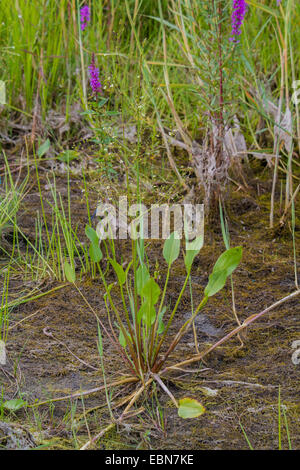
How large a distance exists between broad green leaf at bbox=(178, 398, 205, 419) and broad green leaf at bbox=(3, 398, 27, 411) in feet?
1.19

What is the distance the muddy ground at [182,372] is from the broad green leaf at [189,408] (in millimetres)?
48

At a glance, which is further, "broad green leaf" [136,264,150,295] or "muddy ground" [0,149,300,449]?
"broad green leaf" [136,264,150,295]

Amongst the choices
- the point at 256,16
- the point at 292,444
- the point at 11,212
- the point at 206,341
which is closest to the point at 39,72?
the point at 11,212

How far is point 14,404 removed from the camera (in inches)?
55.4

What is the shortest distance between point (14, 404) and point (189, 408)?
41cm

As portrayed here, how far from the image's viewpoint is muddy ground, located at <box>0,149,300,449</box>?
1.36 meters

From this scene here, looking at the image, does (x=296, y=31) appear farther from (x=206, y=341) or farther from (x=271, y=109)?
(x=206, y=341)

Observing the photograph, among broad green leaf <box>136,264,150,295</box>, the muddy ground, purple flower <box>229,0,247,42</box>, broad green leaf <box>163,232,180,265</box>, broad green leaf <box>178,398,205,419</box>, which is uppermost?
purple flower <box>229,0,247,42</box>

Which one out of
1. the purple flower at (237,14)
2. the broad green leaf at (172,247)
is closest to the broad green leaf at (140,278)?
the broad green leaf at (172,247)

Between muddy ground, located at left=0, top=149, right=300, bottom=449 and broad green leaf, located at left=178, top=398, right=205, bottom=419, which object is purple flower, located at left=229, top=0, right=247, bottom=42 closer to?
muddy ground, located at left=0, top=149, right=300, bottom=449

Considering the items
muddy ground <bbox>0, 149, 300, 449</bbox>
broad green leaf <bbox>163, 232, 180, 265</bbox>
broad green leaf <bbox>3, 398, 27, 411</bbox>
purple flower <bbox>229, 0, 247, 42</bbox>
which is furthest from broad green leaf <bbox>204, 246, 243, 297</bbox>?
purple flower <bbox>229, 0, 247, 42</bbox>

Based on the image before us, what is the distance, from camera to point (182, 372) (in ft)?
5.24

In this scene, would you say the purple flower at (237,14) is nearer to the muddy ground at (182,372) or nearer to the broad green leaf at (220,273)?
the muddy ground at (182,372)

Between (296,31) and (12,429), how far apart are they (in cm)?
256
